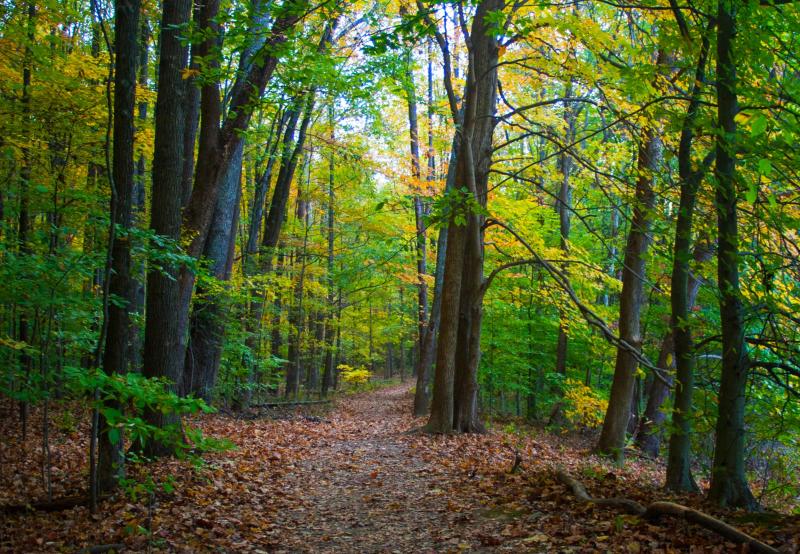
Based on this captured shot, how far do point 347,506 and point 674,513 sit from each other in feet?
12.3

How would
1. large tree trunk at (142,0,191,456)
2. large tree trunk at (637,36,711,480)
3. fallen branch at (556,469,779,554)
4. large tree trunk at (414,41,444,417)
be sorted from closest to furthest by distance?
fallen branch at (556,469,779,554) → large tree trunk at (637,36,711,480) → large tree trunk at (142,0,191,456) → large tree trunk at (414,41,444,417)

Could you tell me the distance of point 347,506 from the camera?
6.56 meters

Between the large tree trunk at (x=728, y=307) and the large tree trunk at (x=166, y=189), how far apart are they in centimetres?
607

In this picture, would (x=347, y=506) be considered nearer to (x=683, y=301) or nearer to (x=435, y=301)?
(x=683, y=301)

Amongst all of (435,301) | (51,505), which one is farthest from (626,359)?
(51,505)

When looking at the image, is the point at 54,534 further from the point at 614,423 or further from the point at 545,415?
the point at 545,415

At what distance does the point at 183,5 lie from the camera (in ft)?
23.5

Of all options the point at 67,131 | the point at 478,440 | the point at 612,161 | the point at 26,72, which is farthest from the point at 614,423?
the point at 26,72

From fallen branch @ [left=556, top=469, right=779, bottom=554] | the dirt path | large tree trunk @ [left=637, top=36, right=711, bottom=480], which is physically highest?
large tree trunk @ [left=637, top=36, right=711, bottom=480]

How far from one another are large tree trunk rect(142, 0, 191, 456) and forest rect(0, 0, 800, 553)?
0.03m

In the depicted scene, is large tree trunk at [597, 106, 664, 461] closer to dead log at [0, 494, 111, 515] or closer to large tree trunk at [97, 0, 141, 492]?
large tree trunk at [97, 0, 141, 492]

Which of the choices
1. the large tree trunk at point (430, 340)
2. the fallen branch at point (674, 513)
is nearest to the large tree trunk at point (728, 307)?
the fallen branch at point (674, 513)

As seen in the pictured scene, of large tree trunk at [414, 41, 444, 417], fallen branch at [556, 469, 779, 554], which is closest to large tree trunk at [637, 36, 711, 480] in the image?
fallen branch at [556, 469, 779, 554]

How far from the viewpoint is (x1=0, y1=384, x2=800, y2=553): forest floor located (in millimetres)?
4523
